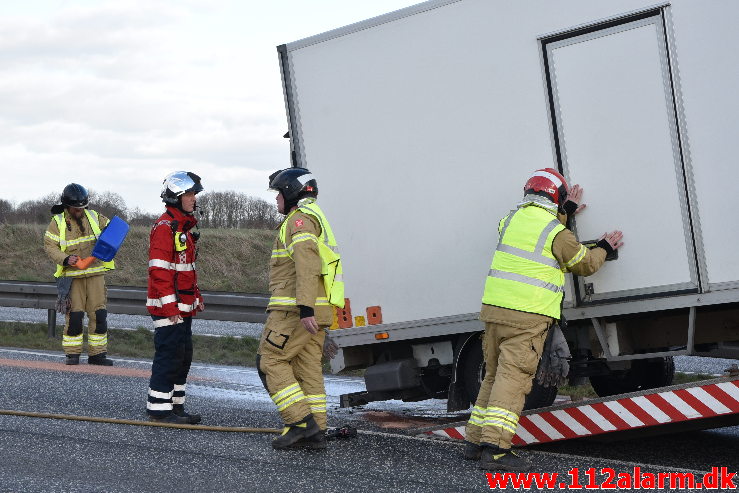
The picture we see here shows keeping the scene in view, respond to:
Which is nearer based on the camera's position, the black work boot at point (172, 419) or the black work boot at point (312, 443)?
the black work boot at point (312, 443)

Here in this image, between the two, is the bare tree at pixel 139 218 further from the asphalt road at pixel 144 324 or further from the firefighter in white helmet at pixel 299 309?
the firefighter in white helmet at pixel 299 309

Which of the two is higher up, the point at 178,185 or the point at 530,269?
the point at 178,185

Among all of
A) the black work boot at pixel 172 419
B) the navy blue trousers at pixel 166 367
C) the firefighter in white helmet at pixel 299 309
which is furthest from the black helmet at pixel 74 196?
the firefighter in white helmet at pixel 299 309

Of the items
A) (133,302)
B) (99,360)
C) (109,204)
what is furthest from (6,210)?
(99,360)

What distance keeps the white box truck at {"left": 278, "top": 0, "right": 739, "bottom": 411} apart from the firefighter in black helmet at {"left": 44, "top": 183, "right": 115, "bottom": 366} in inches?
162

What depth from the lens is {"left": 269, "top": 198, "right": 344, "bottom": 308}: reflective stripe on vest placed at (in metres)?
7.34

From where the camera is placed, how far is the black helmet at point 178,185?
27.7 feet

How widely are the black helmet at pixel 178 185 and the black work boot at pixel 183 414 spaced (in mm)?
1589

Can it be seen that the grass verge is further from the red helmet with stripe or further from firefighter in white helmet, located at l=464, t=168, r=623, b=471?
the red helmet with stripe

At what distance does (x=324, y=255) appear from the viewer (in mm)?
7367

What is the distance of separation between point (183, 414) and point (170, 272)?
1.10 meters

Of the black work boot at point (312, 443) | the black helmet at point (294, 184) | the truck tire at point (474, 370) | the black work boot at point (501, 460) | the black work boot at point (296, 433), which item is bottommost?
the black work boot at point (501, 460)

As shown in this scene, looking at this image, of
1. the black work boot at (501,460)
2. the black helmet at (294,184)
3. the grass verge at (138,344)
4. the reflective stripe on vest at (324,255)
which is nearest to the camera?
the black work boot at (501,460)

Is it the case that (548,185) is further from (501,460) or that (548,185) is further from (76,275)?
Result: (76,275)
